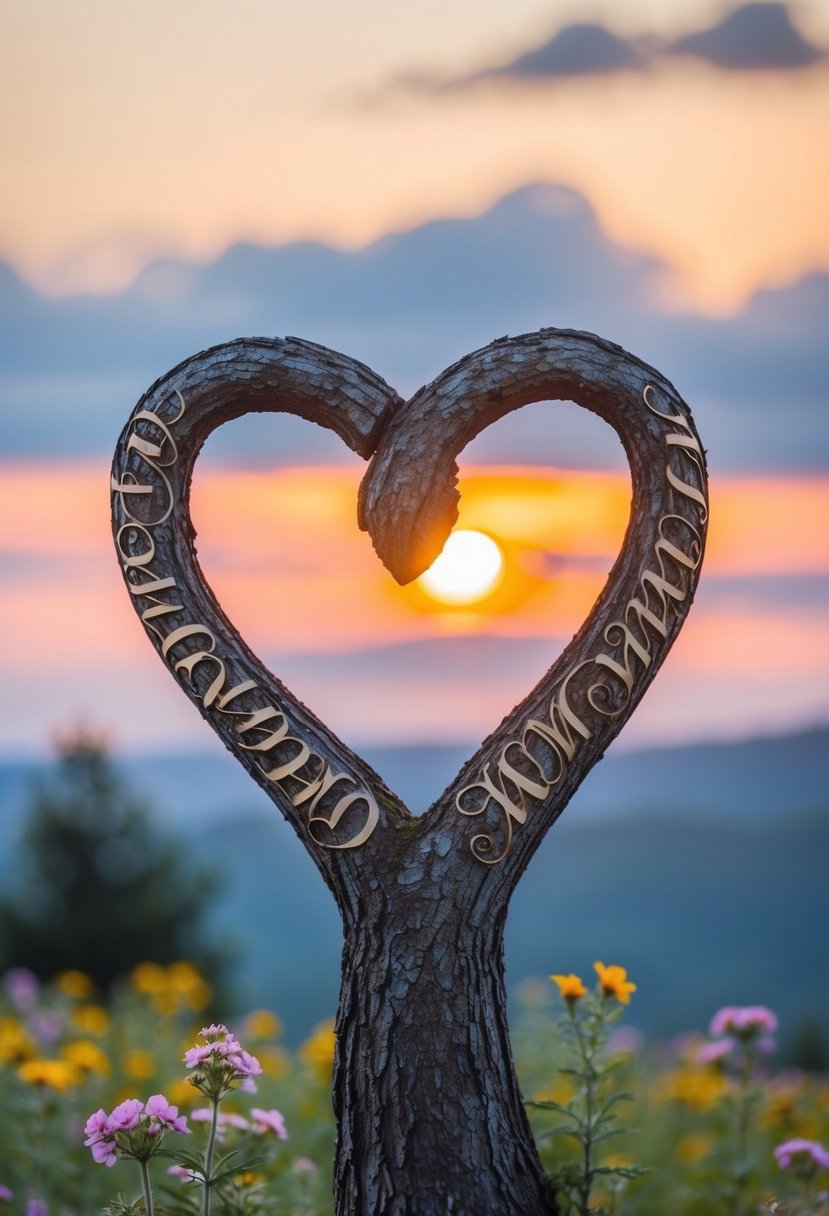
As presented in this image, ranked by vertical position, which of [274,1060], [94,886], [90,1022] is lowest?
[274,1060]

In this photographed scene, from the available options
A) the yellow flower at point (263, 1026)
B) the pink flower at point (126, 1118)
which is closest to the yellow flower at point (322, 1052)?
the yellow flower at point (263, 1026)

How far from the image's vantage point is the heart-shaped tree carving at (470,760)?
3836 mm

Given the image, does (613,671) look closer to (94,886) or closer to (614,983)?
(614,983)

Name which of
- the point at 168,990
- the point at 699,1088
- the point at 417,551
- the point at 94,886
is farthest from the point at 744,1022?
the point at 94,886

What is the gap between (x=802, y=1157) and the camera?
4.44 meters

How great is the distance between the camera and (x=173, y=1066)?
21.7 ft

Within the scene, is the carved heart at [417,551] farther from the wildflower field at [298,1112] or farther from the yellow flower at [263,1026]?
the yellow flower at [263,1026]

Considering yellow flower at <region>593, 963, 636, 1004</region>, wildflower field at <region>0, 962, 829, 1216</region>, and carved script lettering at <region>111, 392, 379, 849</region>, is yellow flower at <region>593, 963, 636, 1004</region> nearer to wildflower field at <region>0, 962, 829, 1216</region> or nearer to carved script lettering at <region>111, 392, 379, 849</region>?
wildflower field at <region>0, 962, 829, 1216</region>

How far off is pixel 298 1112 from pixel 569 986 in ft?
6.44

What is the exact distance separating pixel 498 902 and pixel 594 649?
76 cm

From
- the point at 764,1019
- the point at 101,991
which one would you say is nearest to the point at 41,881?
the point at 101,991

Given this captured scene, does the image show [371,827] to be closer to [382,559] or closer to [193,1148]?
[382,559]

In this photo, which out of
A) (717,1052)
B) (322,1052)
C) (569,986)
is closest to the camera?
(569,986)

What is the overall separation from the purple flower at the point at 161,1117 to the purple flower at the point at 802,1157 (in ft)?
6.32
